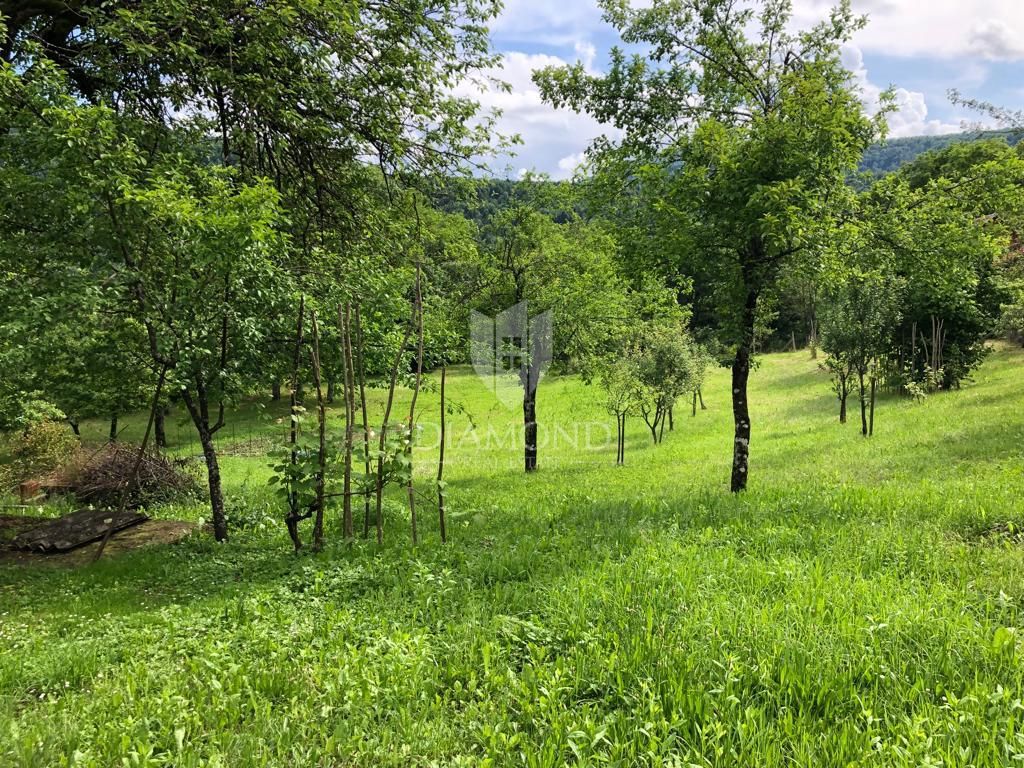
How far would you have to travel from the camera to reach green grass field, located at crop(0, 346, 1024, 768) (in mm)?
2553

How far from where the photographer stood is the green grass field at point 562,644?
8.38 feet

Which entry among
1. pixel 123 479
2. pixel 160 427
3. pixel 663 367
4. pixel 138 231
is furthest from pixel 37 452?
pixel 663 367

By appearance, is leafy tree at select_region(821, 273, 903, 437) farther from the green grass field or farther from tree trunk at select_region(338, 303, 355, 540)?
tree trunk at select_region(338, 303, 355, 540)

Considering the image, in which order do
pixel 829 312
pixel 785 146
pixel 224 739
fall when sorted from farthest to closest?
pixel 829 312 → pixel 785 146 → pixel 224 739

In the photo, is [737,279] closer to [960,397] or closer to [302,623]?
[302,623]

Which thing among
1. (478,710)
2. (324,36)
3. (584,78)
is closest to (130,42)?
(324,36)

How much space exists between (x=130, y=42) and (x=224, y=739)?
280 inches

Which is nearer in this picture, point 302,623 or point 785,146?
point 302,623

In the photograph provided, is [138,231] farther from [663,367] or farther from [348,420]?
[663,367]

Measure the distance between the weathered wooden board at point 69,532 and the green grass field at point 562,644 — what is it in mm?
1041

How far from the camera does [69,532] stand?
7.95 m

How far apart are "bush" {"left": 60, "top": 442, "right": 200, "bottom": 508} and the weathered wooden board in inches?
146

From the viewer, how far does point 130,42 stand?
6012 millimetres

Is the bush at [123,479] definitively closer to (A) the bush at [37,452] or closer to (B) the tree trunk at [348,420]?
(A) the bush at [37,452]
